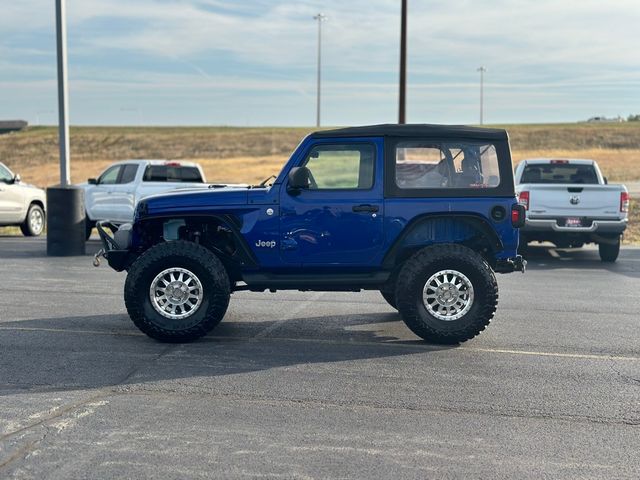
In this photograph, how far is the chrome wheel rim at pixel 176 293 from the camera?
797cm

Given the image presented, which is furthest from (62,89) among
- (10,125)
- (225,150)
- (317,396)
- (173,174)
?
(10,125)

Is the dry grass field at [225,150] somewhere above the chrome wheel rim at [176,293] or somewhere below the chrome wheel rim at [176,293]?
above

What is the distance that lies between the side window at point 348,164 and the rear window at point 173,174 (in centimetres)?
993

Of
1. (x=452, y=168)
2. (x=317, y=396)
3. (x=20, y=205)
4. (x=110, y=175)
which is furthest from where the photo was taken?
(x=20, y=205)

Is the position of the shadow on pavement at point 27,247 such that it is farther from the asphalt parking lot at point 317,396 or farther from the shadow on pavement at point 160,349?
the shadow on pavement at point 160,349

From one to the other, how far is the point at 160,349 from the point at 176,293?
23.6 inches

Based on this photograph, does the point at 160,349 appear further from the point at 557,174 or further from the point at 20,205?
the point at 20,205

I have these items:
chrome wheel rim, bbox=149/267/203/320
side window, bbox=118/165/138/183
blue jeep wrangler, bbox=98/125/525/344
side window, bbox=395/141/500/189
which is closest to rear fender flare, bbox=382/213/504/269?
blue jeep wrangler, bbox=98/125/525/344

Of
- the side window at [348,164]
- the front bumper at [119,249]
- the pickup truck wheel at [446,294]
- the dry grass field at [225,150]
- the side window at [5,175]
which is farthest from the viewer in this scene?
the dry grass field at [225,150]

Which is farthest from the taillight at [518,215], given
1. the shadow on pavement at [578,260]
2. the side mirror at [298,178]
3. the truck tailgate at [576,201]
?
the truck tailgate at [576,201]

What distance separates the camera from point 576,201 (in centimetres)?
1457

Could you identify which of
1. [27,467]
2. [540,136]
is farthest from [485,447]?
[540,136]

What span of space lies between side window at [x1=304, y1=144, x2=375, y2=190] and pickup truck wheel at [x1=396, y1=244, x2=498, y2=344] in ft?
3.10

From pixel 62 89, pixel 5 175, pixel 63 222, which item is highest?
pixel 62 89
